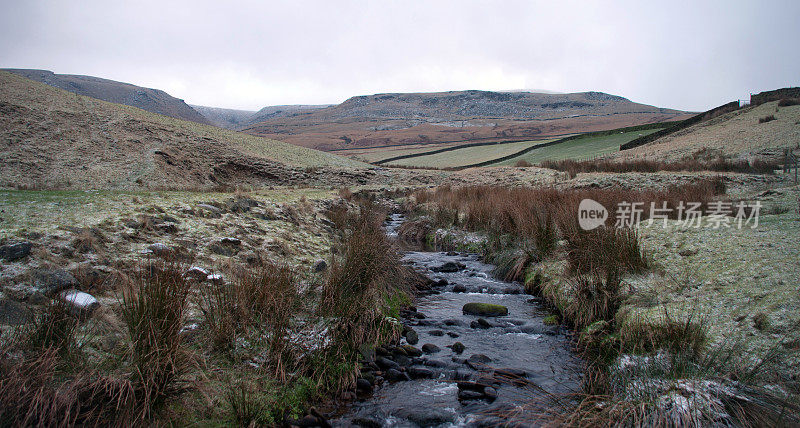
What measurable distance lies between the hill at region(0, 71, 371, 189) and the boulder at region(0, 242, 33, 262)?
21.6 feet

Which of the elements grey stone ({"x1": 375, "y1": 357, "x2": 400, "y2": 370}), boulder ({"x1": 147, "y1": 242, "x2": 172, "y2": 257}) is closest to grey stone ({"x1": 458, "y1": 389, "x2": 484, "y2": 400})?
grey stone ({"x1": 375, "y1": 357, "x2": 400, "y2": 370})

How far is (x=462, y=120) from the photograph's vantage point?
6029 inches

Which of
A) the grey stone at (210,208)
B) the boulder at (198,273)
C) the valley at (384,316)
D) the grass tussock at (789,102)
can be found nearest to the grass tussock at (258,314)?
the valley at (384,316)

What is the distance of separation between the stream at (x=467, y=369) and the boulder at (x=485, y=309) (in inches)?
4.3

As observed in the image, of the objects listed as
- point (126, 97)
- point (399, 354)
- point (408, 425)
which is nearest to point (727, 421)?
point (408, 425)

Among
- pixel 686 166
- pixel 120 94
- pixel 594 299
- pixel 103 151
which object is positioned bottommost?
pixel 594 299

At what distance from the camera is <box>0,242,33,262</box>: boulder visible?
4.01m

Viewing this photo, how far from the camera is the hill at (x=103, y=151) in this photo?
11.4m

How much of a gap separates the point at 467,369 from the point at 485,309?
1867 millimetres

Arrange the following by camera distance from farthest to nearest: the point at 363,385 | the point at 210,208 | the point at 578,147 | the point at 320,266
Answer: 1. the point at 578,147
2. the point at 210,208
3. the point at 320,266
4. the point at 363,385

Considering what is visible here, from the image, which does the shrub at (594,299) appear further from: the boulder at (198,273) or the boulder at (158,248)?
the boulder at (158,248)

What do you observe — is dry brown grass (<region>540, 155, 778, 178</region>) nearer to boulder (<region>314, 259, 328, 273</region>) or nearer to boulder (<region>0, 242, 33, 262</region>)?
boulder (<region>314, 259, 328, 273</region>)

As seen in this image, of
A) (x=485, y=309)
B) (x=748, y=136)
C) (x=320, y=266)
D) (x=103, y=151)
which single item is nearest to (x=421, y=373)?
(x=485, y=309)

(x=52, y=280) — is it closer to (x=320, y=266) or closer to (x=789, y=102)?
(x=320, y=266)
